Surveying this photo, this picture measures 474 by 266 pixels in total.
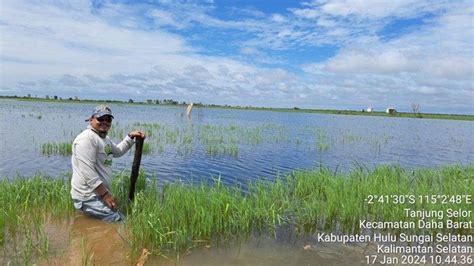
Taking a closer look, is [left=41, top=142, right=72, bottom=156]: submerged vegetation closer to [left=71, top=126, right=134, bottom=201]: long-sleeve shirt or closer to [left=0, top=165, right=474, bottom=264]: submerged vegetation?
[left=0, top=165, right=474, bottom=264]: submerged vegetation

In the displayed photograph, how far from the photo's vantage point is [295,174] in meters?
10.1

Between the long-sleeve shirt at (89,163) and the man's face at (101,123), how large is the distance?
0.09 meters

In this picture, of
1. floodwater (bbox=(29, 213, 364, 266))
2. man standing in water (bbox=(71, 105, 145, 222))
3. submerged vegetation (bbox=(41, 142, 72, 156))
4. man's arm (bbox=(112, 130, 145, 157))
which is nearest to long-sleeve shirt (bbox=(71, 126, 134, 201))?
man standing in water (bbox=(71, 105, 145, 222))

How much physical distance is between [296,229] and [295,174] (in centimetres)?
355

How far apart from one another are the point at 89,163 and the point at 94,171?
173 millimetres

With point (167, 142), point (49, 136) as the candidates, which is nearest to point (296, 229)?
point (167, 142)

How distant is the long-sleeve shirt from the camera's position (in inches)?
234

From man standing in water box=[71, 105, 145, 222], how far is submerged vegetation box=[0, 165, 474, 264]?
51 centimetres

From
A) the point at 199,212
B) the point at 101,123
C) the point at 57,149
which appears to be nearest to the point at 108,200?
the point at 101,123

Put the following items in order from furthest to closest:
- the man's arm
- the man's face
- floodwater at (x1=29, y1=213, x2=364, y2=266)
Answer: the man's arm, the man's face, floodwater at (x1=29, y1=213, x2=364, y2=266)

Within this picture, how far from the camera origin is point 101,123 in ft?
20.5

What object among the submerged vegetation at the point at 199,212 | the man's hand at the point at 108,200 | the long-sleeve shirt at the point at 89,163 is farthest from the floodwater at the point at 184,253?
the long-sleeve shirt at the point at 89,163

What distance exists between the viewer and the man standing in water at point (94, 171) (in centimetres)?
595

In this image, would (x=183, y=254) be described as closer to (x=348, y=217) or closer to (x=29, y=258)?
(x=29, y=258)
